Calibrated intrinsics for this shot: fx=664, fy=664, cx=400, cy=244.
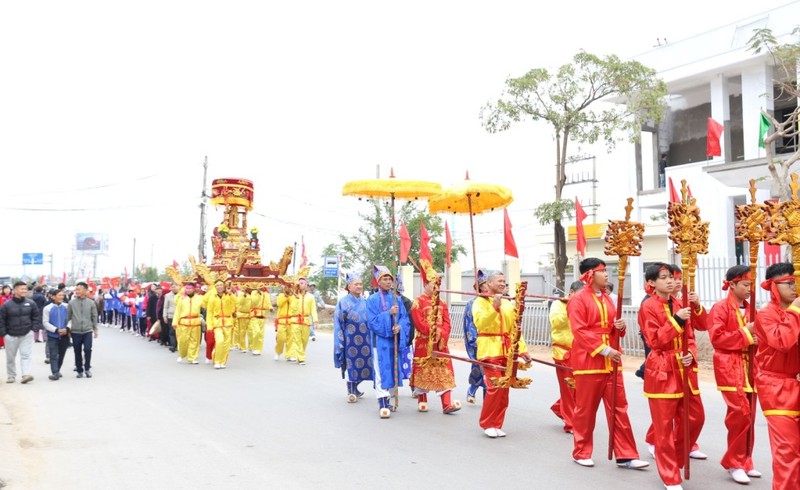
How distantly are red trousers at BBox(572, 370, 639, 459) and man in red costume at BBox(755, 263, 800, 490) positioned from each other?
1.44 m

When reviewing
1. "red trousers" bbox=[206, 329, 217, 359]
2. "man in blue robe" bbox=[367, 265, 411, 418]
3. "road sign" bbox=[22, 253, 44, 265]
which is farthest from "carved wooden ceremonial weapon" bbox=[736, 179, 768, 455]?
"road sign" bbox=[22, 253, 44, 265]

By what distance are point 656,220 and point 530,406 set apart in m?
30.6

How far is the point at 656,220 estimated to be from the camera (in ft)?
120

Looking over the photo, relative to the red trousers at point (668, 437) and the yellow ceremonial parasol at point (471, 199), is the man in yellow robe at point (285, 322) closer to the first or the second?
the yellow ceremonial parasol at point (471, 199)

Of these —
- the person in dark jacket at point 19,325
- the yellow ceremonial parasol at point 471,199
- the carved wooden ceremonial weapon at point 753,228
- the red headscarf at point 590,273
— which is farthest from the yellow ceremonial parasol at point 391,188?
the carved wooden ceremonial weapon at point 753,228

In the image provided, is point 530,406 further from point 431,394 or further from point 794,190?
point 794,190

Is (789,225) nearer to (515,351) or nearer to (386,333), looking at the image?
(515,351)

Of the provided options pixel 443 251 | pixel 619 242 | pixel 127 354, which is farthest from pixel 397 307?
pixel 443 251

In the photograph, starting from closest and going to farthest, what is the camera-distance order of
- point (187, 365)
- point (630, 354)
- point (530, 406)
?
point (530, 406) → point (187, 365) → point (630, 354)

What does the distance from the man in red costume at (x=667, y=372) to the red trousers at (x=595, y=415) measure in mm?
513

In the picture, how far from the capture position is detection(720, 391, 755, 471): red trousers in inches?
200

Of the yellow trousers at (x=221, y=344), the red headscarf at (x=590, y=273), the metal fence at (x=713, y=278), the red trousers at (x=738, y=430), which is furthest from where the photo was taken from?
the metal fence at (x=713, y=278)

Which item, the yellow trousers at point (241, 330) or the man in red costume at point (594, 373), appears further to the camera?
the yellow trousers at point (241, 330)

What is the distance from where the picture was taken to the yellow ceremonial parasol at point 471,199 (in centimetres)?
1108
